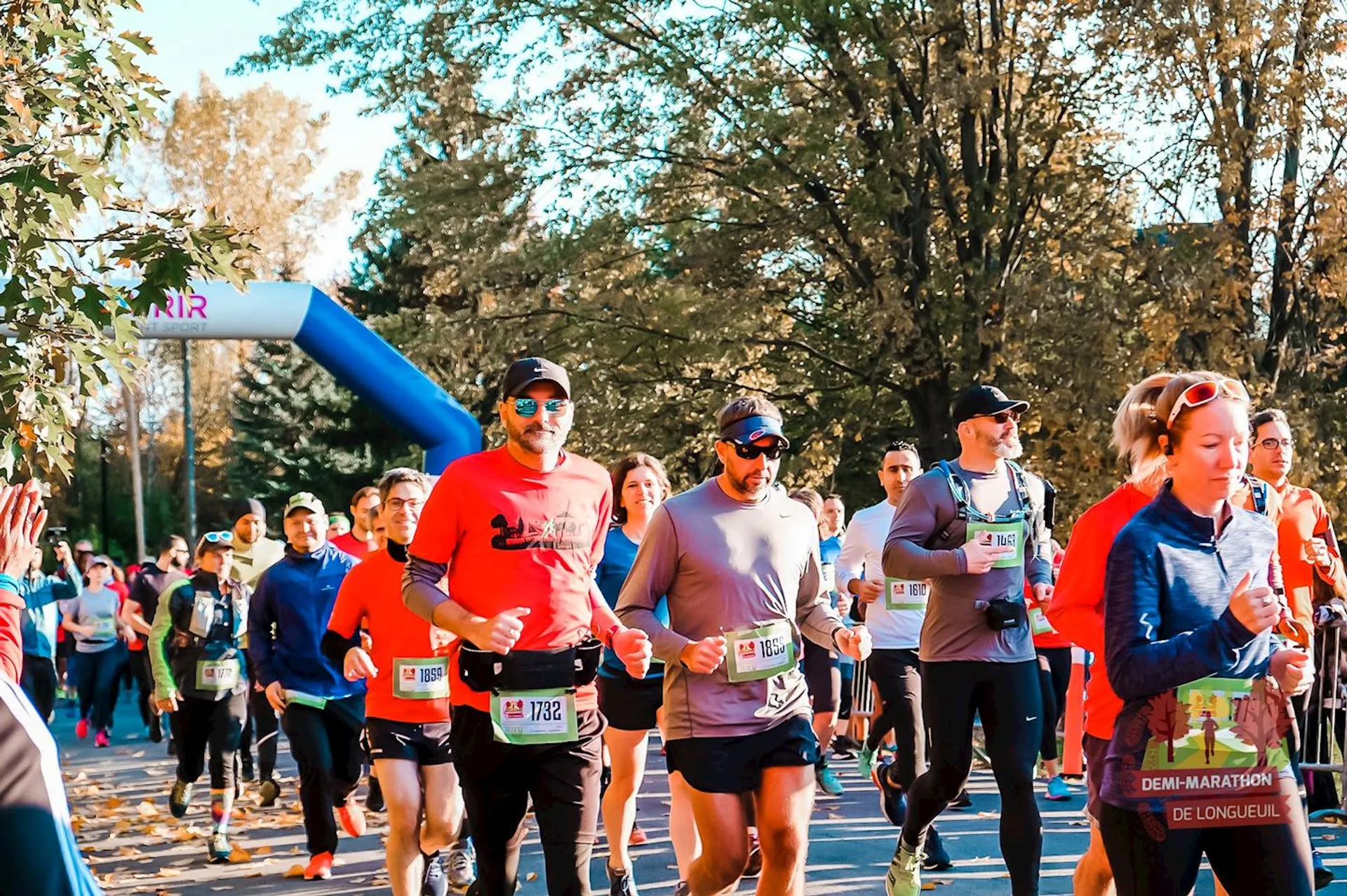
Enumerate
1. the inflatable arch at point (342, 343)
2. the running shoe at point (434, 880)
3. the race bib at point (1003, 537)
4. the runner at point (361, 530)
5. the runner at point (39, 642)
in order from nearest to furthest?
the race bib at point (1003, 537) < the running shoe at point (434, 880) < the runner at point (361, 530) < the runner at point (39, 642) < the inflatable arch at point (342, 343)

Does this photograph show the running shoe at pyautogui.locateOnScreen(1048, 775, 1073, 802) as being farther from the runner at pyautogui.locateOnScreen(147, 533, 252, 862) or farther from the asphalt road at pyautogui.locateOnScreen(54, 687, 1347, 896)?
the runner at pyautogui.locateOnScreen(147, 533, 252, 862)

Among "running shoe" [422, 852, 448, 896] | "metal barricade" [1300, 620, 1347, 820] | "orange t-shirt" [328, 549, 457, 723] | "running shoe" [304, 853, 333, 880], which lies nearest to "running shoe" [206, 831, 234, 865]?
"running shoe" [304, 853, 333, 880]

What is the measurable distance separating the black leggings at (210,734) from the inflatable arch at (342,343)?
685 cm

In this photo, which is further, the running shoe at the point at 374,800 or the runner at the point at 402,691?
the running shoe at the point at 374,800

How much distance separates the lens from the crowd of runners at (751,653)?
12.3 ft

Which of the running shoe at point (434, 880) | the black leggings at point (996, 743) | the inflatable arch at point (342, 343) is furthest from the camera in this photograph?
the inflatable arch at point (342, 343)

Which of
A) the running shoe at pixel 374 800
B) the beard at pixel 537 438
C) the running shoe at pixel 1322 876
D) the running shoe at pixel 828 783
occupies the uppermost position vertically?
the beard at pixel 537 438

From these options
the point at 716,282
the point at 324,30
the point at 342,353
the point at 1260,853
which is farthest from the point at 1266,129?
the point at 1260,853

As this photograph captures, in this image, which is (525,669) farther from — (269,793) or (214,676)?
(269,793)

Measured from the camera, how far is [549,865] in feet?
17.2

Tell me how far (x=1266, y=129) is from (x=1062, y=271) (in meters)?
2.59

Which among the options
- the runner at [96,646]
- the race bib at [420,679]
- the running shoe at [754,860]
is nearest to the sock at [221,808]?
the race bib at [420,679]

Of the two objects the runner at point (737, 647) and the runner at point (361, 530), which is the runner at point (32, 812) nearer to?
the runner at point (737, 647)

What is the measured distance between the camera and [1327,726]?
912cm
